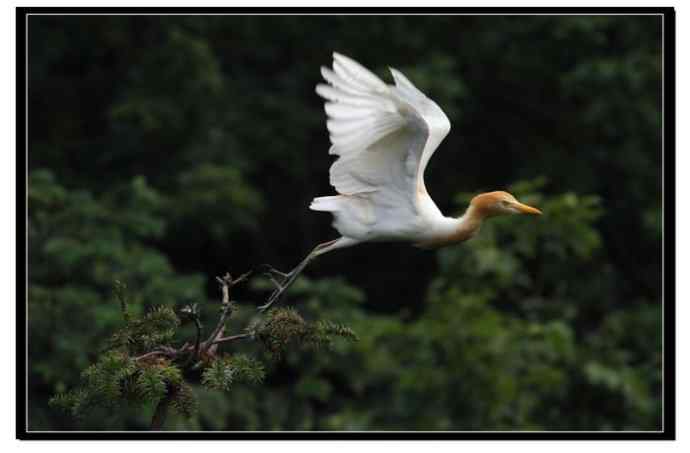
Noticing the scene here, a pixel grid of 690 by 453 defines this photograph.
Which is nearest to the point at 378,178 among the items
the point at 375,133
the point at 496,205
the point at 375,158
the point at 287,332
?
the point at 375,158

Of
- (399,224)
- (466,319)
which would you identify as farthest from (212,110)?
(399,224)

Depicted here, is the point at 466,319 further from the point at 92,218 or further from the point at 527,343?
the point at 92,218

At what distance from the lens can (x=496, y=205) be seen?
411 centimetres

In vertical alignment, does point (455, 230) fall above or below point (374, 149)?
below

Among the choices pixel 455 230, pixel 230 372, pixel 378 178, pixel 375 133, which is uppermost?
pixel 375 133

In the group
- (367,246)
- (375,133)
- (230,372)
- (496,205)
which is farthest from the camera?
(367,246)

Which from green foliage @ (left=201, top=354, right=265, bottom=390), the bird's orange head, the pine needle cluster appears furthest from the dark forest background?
green foliage @ (left=201, top=354, right=265, bottom=390)

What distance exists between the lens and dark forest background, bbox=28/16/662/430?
6840 millimetres

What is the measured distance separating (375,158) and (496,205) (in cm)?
44

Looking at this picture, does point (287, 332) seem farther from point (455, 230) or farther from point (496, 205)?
point (496, 205)

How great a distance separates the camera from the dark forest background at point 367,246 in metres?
6.84

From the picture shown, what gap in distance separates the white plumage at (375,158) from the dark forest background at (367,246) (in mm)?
2117

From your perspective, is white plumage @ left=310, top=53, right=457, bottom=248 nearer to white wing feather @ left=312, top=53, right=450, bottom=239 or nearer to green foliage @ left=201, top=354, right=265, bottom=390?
white wing feather @ left=312, top=53, right=450, bottom=239

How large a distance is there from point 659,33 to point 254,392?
172 inches
